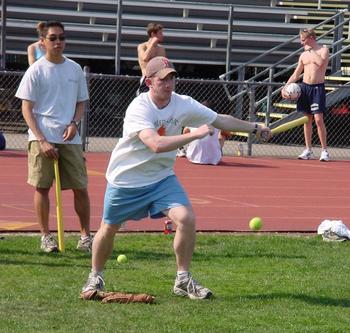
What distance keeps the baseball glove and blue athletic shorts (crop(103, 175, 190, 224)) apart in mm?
536

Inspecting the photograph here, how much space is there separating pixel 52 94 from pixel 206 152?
8840 mm

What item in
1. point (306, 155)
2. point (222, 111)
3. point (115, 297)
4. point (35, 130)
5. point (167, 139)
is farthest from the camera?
point (222, 111)

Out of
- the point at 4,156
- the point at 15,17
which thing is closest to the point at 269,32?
Answer: the point at 15,17

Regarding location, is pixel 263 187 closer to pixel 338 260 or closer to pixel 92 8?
pixel 338 260

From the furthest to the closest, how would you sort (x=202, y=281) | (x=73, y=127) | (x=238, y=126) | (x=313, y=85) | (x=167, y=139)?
(x=313, y=85) → (x=73, y=127) → (x=202, y=281) → (x=238, y=126) → (x=167, y=139)

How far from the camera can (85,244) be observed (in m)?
10.4

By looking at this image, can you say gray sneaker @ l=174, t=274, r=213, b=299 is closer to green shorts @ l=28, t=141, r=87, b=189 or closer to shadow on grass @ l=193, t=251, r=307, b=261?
shadow on grass @ l=193, t=251, r=307, b=261

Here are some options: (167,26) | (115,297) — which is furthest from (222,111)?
(115,297)

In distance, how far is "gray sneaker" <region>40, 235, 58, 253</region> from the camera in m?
10.2

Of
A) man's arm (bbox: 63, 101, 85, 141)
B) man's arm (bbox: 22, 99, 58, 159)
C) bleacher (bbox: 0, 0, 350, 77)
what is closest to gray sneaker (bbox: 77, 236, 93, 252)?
man's arm (bbox: 22, 99, 58, 159)

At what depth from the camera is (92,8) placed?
28.0 meters

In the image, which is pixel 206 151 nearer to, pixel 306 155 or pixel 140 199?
pixel 306 155

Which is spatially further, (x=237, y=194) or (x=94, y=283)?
(x=237, y=194)

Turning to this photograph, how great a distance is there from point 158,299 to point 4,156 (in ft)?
36.7
